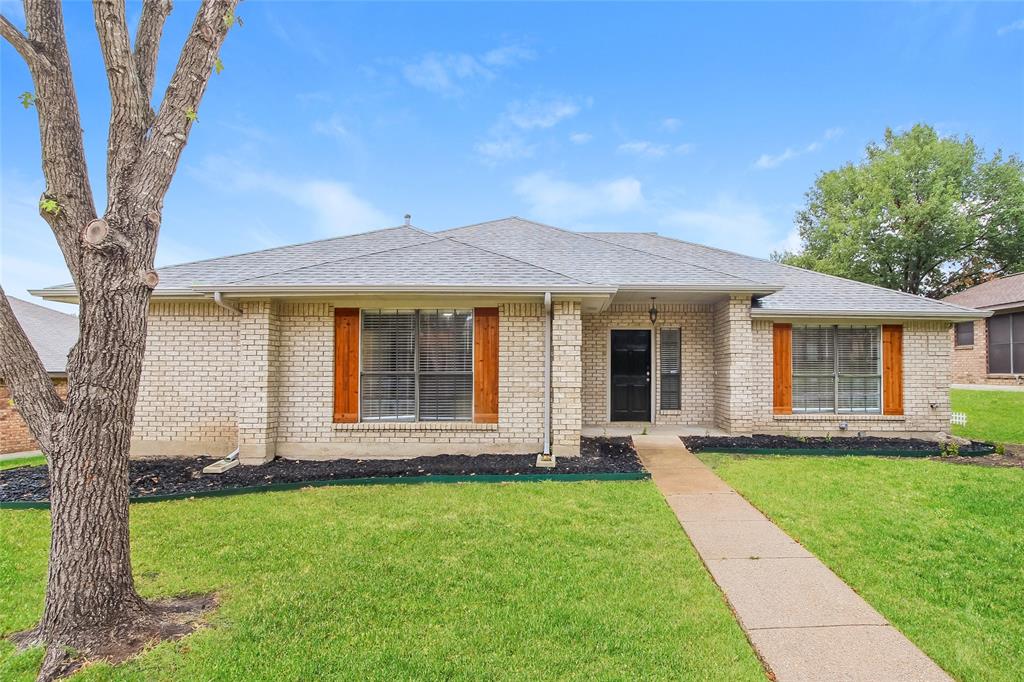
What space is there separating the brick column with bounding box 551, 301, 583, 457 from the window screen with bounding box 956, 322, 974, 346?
19484mm

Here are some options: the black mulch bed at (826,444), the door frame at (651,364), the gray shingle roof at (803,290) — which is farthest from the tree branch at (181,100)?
the gray shingle roof at (803,290)

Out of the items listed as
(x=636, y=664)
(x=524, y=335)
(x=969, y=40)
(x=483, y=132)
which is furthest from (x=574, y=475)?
(x=969, y=40)

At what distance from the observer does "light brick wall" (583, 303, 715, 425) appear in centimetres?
1009

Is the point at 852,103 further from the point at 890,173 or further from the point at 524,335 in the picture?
the point at 524,335

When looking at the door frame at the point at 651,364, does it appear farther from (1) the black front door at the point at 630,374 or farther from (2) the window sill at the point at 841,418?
(2) the window sill at the point at 841,418

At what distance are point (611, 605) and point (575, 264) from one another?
24.4 feet

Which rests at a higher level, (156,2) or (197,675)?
(156,2)

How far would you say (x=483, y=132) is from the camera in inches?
716

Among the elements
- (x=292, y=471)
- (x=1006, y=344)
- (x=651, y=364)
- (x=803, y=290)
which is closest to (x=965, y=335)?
(x=1006, y=344)

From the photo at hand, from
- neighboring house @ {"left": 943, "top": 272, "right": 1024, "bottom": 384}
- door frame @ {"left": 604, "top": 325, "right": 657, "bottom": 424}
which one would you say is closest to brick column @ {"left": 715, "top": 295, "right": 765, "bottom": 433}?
door frame @ {"left": 604, "top": 325, "right": 657, "bottom": 424}

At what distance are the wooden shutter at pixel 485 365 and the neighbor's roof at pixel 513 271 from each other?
2.50 feet

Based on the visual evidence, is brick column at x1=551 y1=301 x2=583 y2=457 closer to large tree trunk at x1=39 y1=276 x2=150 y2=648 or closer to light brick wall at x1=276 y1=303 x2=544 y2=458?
light brick wall at x1=276 y1=303 x2=544 y2=458

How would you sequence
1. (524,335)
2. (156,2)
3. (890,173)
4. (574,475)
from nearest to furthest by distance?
1. (156,2)
2. (574,475)
3. (524,335)
4. (890,173)

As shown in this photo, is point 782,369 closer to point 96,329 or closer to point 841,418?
point 841,418
